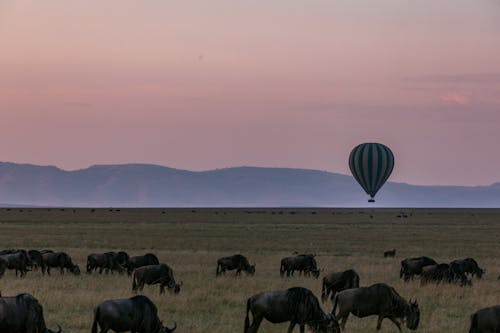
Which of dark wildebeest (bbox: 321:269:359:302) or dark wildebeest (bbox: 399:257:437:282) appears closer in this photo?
dark wildebeest (bbox: 321:269:359:302)

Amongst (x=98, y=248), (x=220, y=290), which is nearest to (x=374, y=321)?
(x=220, y=290)

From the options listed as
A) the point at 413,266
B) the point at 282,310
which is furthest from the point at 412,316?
the point at 413,266

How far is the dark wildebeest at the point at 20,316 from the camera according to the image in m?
16.6

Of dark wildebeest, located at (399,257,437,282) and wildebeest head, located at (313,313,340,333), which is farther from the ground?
dark wildebeest, located at (399,257,437,282)

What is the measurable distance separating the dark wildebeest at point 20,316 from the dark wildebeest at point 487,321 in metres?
8.19

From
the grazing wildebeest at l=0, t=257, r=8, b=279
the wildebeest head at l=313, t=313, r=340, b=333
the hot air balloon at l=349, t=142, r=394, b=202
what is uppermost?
the hot air balloon at l=349, t=142, r=394, b=202

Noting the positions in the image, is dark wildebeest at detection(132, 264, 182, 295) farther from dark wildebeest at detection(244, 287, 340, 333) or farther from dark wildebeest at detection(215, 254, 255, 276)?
dark wildebeest at detection(244, 287, 340, 333)

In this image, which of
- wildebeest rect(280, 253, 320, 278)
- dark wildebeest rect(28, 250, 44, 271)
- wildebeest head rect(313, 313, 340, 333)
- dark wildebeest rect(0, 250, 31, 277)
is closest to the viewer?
wildebeest head rect(313, 313, 340, 333)

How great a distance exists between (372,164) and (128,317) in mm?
79219

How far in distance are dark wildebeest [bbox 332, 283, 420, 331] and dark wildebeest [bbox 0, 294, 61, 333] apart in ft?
22.5

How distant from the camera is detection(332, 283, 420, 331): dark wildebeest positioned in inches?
811

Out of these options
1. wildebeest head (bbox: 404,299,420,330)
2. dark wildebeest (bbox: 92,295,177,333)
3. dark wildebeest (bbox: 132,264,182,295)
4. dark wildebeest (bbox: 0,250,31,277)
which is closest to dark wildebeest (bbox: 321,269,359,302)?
wildebeest head (bbox: 404,299,420,330)

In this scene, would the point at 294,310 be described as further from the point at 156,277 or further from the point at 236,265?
the point at 236,265

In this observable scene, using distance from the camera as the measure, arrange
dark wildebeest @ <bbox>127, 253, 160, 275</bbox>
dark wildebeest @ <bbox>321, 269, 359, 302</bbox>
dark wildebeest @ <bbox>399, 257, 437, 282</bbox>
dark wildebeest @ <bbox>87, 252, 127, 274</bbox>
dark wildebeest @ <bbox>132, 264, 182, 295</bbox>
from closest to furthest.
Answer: dark wildebeest @ <bbox>321, 269, 359, 302</bbox>
dark wildebeest @ <bbox>132, 264, 182, 295</bbox>
dark wildebeest @ <bbox>399, 257, 437, 282</bbox>
dark wildebeest @ <bbox>127, 253, 160, 275</bbox>
dark wildebeest @ <bbox>87, 252, 127, 274</bbox>
